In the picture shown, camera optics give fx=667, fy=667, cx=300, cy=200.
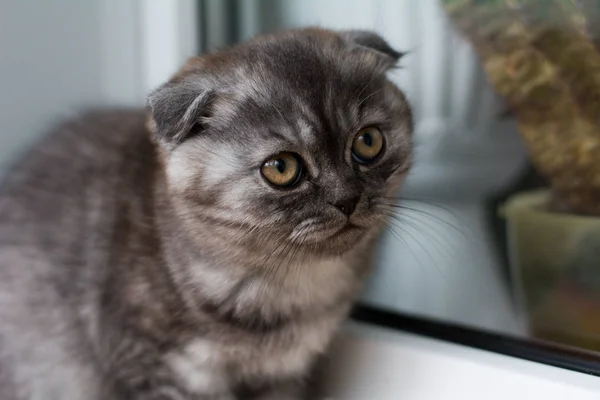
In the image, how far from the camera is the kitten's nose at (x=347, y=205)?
2.78ft

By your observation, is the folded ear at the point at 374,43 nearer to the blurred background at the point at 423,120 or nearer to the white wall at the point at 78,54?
the blurred background at the point at 423,120

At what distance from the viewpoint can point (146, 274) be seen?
100 cm

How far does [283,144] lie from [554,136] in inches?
18.5

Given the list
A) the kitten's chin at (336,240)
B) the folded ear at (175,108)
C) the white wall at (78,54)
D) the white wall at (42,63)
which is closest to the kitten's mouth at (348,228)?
the kitten's chin at (336,240)

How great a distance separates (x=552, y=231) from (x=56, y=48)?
0.95 metres

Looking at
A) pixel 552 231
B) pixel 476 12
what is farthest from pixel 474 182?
pixel 476 12

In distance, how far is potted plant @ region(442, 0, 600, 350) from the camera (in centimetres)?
101

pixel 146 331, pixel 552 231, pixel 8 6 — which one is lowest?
pixel 146 331

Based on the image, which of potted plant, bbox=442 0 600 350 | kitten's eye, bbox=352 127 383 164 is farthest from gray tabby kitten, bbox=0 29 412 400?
potted plant, bbox=442 0 600 350

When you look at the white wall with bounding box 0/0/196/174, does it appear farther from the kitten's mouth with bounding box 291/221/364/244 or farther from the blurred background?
the kitten's mouth with bounding box 291/221/364/244

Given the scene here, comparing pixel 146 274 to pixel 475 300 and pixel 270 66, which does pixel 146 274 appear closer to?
pixel 270 66

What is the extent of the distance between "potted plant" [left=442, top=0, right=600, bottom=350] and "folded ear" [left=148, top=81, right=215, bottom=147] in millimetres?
503

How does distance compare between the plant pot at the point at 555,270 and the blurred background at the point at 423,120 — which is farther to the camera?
the blurred background at the point at 423,120

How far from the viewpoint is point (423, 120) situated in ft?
4.24
